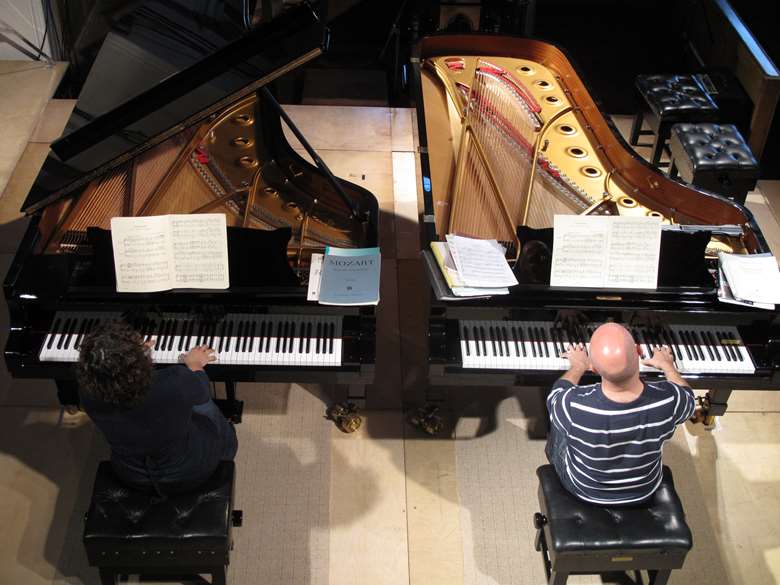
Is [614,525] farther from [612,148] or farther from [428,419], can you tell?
[612,148]

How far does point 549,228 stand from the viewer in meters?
3.94

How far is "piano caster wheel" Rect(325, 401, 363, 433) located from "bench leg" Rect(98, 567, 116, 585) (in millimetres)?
1370

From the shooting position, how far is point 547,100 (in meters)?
5.07

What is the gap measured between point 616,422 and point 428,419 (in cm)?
150

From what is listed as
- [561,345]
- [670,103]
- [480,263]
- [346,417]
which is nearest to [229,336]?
[346,417]

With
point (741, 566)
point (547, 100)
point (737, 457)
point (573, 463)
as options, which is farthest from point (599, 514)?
point (547, 100)

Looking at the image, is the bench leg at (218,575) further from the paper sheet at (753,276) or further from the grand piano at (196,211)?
the paper sheet at (753,276)

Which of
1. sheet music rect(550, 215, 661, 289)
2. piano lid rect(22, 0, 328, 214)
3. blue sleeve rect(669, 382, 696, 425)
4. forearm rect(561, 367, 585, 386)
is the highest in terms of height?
piano lid rect(22, 0, 328, 214)

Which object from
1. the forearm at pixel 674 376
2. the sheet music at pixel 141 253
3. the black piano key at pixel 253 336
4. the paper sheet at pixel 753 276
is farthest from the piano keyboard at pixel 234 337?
the paper sheet at pixel 753 276

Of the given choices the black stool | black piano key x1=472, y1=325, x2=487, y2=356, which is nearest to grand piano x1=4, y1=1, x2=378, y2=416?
black piano key x1=472, y1=325, x2=487, y2=356

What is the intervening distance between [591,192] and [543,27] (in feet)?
12.2

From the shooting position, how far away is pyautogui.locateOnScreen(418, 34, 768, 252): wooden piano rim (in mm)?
4227

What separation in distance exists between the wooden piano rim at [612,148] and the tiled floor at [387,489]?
121 centimetres

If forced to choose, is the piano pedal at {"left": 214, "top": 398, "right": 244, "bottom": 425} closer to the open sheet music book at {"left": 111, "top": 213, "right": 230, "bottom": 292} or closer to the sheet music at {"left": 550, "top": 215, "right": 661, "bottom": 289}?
the open sheet music book at {"left": 111, "top": 213, "right": 230, "bottom": 292}
